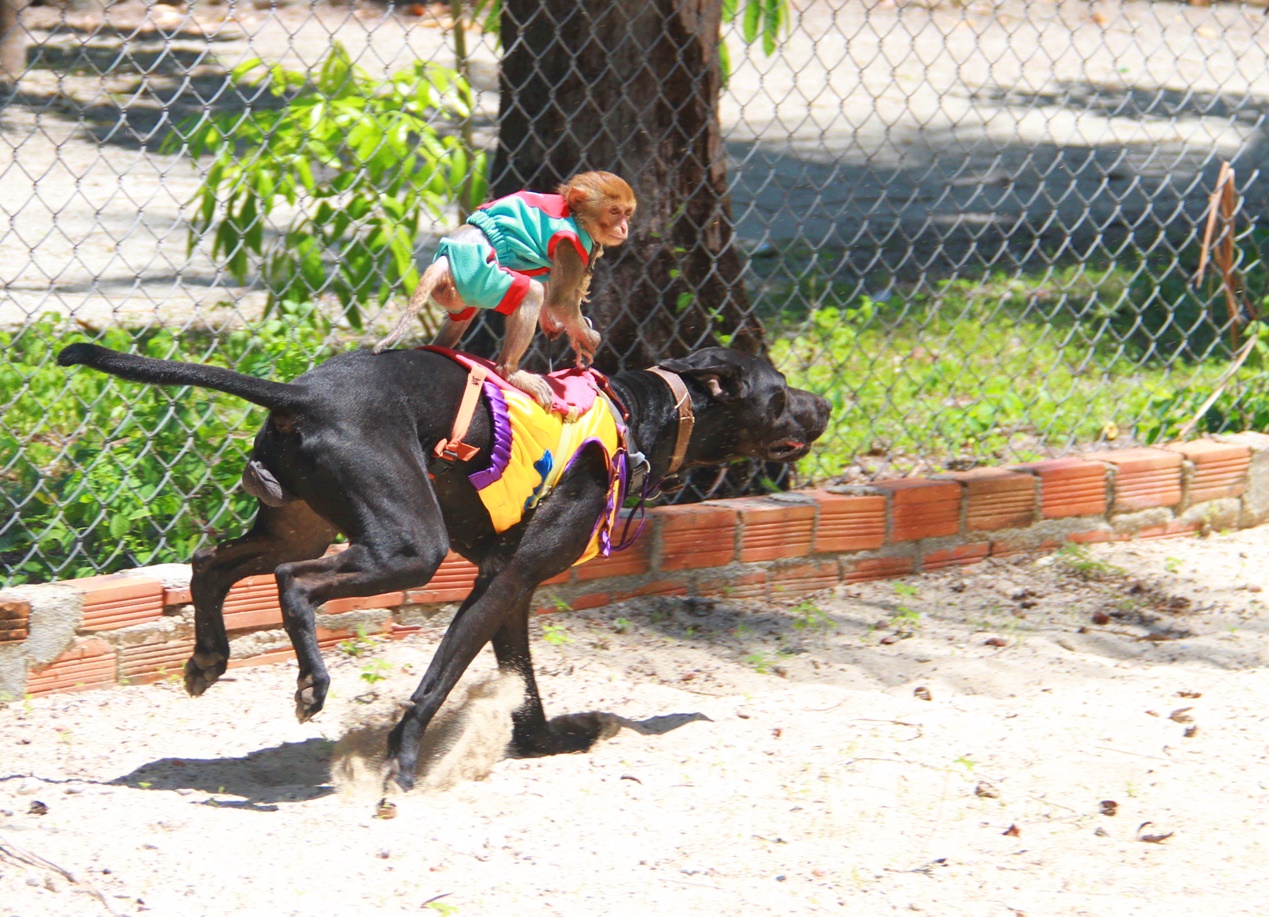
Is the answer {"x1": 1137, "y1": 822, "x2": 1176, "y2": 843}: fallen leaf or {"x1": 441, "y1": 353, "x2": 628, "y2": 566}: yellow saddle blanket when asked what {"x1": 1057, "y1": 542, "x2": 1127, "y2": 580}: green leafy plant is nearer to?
{"x1": 1137, "y1": 822, "x2": 1176, "y2": 843}: fallen leaf

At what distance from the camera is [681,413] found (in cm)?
361

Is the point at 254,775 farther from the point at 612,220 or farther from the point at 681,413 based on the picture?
the point at 612,220

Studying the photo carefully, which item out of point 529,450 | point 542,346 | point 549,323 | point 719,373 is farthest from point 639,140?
point 529,450

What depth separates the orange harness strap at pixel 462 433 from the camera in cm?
316

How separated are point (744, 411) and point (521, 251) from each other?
873mm

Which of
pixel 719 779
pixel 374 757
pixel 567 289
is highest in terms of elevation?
pixel 567 289

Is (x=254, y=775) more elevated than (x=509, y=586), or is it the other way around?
(x=509, y=586)

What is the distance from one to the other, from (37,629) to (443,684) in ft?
3.63

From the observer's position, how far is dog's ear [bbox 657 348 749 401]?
3.67 m

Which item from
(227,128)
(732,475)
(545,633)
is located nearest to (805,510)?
(732,475)

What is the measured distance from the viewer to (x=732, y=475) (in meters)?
4.95

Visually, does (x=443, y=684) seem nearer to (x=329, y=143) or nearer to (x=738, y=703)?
(x=738, y=703)

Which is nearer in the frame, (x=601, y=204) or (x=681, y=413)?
(x=601, y=204)

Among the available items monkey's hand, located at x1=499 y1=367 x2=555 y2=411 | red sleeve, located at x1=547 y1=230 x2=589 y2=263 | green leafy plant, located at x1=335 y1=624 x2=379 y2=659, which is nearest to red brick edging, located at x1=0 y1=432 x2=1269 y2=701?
green leafy plant, located at x1=335 y1=624 x2=379 y2=659
